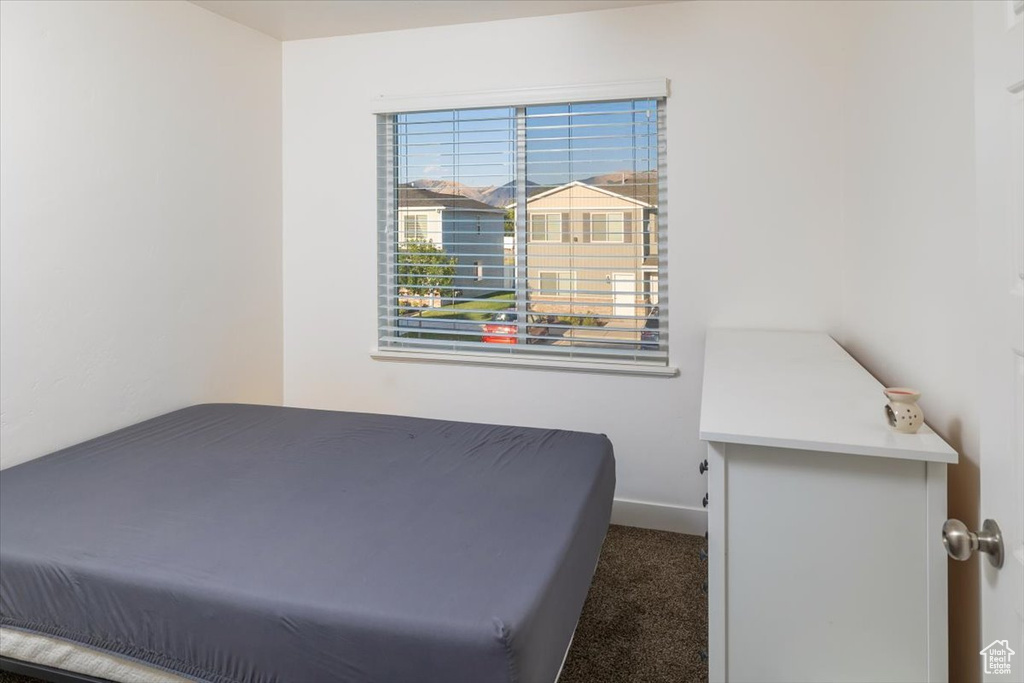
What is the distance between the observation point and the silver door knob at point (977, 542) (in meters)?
0.85

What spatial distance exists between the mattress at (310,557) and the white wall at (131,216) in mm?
397

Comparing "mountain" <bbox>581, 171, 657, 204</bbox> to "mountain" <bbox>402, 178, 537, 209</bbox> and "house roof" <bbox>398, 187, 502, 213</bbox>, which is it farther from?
"house roof" <bbox>398, 187, 502, 213</bbox>

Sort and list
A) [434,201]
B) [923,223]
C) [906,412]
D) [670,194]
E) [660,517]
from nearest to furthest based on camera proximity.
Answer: [906,412] < [923,223] < [670,194] < [660,517] < [434,201]

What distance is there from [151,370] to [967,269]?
306cm

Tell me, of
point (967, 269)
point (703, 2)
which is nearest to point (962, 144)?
point (967, 269)

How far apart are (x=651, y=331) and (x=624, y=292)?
0.24 metres

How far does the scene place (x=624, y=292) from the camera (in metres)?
3.05

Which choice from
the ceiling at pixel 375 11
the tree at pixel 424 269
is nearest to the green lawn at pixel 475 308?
the tree at pixel 424 269

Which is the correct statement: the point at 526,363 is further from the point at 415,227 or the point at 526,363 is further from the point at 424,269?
the point at 415,227

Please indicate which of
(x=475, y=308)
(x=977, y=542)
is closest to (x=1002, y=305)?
(x=977, y=542)

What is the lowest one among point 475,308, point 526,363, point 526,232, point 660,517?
point 660,517

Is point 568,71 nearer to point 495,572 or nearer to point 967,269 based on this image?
point 967,269

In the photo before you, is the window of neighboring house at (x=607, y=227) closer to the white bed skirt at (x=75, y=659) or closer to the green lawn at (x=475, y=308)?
the green lawn at (x=475, y=308)

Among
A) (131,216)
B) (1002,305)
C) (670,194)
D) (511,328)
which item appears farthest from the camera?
(511,328)
